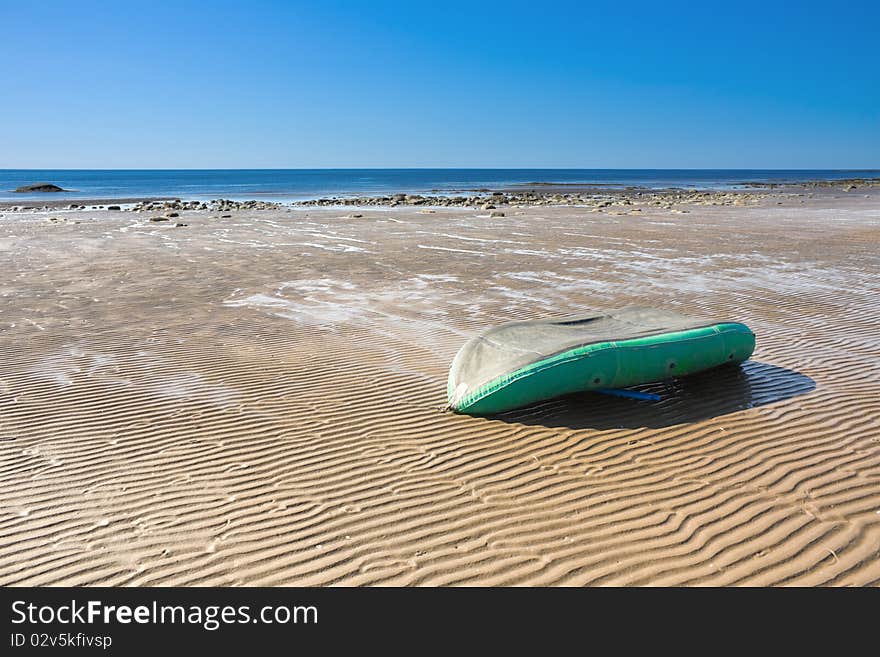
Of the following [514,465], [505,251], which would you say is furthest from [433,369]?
[505,251]

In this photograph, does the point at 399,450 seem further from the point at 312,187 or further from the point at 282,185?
the point at 282,185

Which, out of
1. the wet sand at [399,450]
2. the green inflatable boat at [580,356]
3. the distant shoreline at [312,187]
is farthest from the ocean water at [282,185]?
the green inflatable boat at [580,356]

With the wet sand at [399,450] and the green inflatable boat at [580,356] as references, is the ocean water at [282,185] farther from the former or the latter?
the green inflatable boat at [580,356]

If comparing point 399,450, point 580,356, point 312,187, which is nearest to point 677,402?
point 580,356

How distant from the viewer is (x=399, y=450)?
217 inches

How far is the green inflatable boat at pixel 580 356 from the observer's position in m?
6.02

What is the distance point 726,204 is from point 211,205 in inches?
1208

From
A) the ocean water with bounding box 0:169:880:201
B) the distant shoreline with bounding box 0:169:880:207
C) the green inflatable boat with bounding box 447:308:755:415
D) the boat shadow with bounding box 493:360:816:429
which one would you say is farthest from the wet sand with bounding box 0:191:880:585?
the ocean water with bounding box 0:169:880:201

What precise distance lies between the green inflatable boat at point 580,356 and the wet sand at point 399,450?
0.24m

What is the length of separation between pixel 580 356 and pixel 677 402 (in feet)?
3.77

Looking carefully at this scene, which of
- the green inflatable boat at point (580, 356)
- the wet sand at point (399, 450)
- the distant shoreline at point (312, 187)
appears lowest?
the wet sand at point (399, 450)

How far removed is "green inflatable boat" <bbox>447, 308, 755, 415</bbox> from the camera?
6.02 metres
